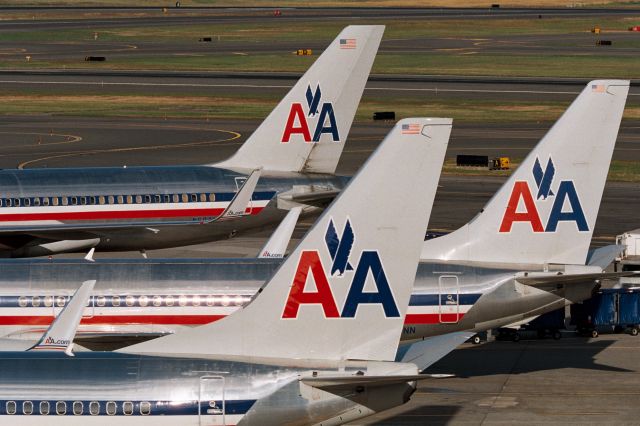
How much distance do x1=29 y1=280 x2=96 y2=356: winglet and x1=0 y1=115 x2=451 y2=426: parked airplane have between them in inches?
88.0

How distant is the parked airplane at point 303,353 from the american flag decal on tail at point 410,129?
0.04m

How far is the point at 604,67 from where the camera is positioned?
5812 inches

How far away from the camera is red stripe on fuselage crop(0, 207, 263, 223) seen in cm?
5288

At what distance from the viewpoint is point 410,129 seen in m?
24.2

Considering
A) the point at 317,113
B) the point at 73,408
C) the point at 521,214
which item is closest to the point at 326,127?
the point at 317,113

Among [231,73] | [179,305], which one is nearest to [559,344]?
[179,305]

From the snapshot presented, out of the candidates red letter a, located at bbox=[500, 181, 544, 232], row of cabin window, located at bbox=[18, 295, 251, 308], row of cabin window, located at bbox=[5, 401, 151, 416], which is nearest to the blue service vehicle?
red letter a, located at bbox=[500, 181, 544, 232]

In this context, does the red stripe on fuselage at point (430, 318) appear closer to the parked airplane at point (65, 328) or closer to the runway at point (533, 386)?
the runway at point (533, 386)

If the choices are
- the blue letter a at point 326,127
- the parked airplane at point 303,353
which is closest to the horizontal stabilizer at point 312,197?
the blue letter a at point 326,127

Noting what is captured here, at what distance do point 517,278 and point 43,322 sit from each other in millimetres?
12696

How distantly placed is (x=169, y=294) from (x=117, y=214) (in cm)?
1809

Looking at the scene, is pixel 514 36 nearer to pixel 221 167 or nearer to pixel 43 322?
pixel 221 167

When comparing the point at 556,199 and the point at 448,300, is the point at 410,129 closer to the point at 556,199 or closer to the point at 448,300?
the point at 448,300

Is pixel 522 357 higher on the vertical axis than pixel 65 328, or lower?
higher
